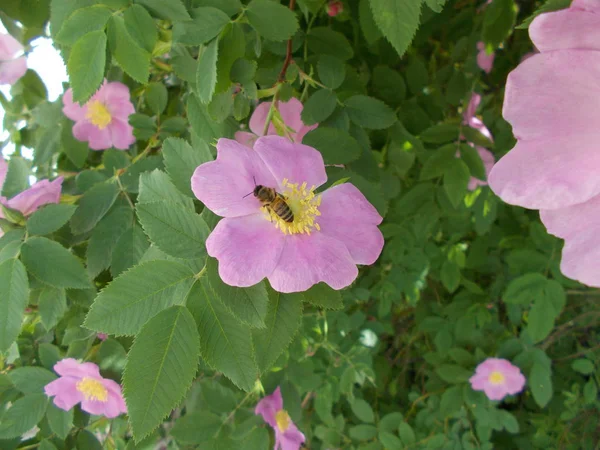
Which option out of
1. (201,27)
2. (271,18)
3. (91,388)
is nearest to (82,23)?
(201,27)

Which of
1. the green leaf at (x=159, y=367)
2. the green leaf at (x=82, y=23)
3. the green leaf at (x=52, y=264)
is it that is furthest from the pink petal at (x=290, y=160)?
the green leaf at (x=52, y=264)

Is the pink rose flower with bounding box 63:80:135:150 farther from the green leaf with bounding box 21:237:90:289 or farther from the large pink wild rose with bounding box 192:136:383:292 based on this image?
the large pink wild rose with bounding box 192:136:383:292

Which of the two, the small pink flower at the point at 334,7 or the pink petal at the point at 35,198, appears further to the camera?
the small pink flower at the point at 334,7

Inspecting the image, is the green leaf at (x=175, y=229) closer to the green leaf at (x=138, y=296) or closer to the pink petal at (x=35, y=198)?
the green leaf at (x=138, y=296)

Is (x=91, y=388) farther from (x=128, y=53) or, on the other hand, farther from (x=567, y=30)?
(x=567, y=30)

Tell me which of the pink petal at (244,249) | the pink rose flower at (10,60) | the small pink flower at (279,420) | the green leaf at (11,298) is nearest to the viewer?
the pink petal at (244,249)

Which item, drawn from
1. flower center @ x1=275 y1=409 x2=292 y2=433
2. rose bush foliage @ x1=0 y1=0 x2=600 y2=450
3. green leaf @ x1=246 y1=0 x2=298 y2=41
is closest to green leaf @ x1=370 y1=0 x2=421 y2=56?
rose bush foliage @ x1=0 y1=0 x2=600 y2=450
